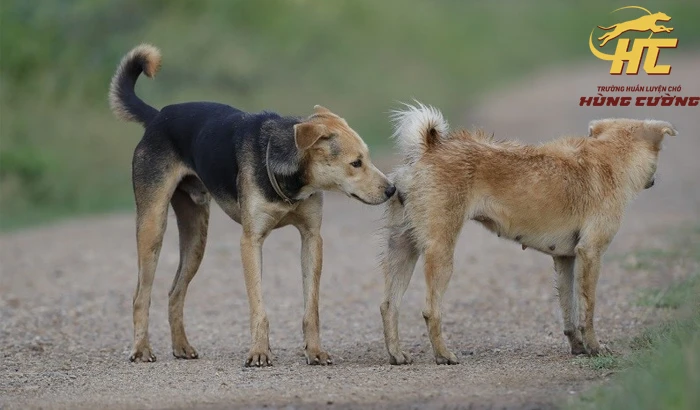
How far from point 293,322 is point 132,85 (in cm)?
277

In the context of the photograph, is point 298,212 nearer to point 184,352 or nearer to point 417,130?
point 417,130

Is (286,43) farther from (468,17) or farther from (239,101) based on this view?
(468,17)

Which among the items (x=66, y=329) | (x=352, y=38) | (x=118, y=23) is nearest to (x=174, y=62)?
(x=118, y=23)

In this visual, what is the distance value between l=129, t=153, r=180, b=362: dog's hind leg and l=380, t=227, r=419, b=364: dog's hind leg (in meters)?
1.80

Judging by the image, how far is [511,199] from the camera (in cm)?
836

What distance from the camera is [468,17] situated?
4594 centimetres

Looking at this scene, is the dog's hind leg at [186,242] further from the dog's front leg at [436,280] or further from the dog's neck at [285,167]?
the dog's front leg at [436,280]

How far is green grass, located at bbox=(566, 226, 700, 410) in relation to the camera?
5398 mm

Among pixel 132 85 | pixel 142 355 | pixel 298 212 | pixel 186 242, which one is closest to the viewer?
pixel 298 212

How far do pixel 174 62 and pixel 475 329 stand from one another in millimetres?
15863

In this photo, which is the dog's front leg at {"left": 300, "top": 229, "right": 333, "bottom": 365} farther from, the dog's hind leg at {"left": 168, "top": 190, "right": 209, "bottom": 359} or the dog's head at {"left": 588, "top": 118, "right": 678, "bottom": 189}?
the dog's head at {"left": 588, "top": 118, "right": 678, "bottom": 189}

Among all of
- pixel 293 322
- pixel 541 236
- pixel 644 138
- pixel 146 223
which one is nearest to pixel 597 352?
pixel 541 236

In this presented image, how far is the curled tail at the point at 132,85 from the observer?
9.70 meters

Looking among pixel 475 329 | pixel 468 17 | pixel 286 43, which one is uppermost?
pixel 468 17
